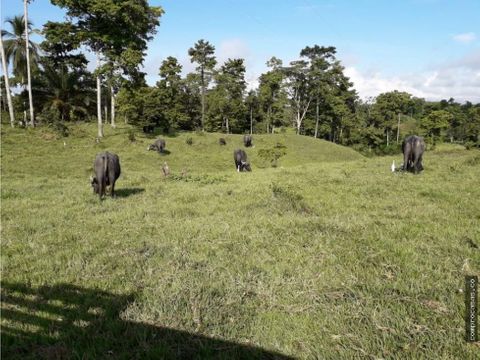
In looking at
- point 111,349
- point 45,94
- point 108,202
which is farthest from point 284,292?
point 45,94

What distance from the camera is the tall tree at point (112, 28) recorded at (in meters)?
28.6

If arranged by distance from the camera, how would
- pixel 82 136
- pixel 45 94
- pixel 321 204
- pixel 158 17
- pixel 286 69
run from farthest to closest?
1. pixel 286 69
2. pixel 45 94
3. pixel 158 17
4. pixel 82 136
5. pixel 321 204

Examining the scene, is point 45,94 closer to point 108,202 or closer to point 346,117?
point 108,202

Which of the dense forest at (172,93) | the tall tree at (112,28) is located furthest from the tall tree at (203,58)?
the tall tree at (112,28)

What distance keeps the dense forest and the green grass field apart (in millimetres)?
23996

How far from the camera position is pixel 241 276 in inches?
187

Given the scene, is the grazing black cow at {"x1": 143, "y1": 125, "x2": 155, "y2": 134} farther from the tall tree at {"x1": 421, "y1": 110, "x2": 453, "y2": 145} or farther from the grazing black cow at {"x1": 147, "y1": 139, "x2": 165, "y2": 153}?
the tall tree at {"x1": 421, "y1": 110, "x2": 453, "y2": 145}

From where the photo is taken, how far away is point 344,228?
6961 millimetres

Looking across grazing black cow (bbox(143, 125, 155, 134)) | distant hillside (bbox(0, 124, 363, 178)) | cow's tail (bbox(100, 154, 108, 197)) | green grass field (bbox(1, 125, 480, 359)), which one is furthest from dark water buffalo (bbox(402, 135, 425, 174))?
grazing black cow (bbox(143, 125, 155, 134))

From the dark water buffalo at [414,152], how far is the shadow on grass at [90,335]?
581 inches

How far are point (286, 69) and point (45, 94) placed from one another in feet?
120

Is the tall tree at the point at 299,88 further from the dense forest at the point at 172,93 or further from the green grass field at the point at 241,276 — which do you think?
the green grass field at the point at 241,276

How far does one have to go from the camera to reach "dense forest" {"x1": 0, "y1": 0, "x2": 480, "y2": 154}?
30141 millimetres

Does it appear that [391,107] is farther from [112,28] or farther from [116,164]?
[116,164]
